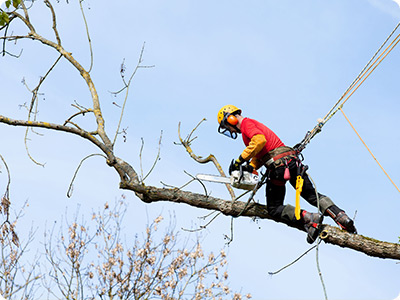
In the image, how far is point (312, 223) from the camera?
16.3 ft

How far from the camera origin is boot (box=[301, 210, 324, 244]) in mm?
4930

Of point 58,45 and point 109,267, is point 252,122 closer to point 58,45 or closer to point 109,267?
point 58,45

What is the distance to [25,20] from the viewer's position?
6.75 meters

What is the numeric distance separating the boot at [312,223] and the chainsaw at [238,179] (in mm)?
587

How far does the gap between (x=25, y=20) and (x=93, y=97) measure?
1.65 m

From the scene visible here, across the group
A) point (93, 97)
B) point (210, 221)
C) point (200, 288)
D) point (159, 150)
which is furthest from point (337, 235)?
point (200, 288)

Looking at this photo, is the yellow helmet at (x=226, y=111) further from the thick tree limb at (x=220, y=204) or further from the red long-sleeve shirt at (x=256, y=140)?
the thick tree limb at (x=220, y=204)

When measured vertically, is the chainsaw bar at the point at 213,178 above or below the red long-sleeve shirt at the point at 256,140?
below

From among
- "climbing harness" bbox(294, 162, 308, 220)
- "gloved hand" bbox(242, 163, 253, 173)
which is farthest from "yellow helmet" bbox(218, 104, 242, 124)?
"climbing harness" bbox(294, 162, 308, 220)

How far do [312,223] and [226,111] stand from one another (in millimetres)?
1447

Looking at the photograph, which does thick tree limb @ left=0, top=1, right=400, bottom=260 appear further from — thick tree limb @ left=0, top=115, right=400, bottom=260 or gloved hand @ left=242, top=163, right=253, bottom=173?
gloved hand @ left=242, top=163, right=253, bottom=173

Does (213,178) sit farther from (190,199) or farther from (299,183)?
(299,183)

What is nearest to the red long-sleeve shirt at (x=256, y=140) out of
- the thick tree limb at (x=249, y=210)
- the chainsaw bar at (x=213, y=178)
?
the chainsaw bar at (x=213, y=178)

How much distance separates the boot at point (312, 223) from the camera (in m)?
4.93
